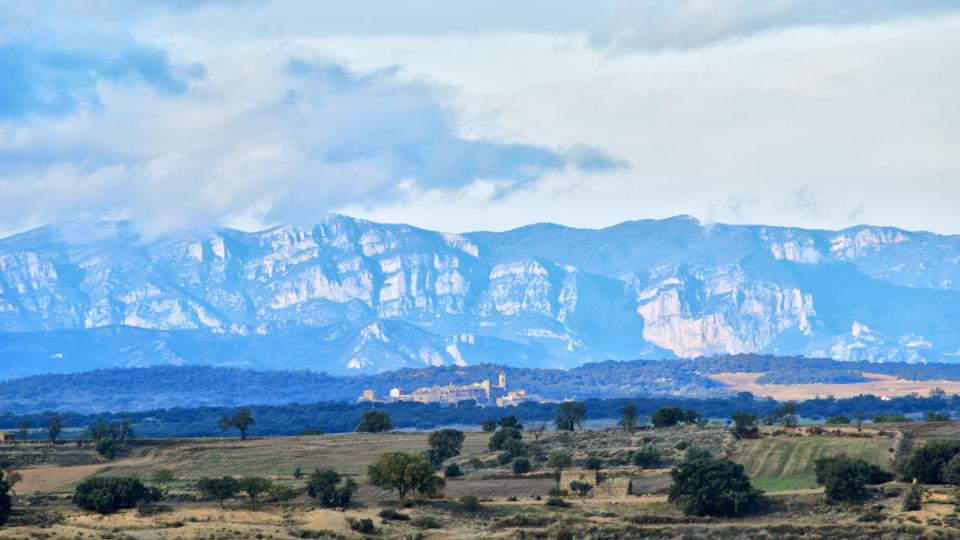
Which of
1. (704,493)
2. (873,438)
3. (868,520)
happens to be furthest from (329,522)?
(873,438)

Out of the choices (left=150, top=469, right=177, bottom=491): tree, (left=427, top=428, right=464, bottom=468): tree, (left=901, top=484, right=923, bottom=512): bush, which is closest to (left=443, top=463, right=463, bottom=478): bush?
(left=427, top=428, right=464, bottom=468): tree

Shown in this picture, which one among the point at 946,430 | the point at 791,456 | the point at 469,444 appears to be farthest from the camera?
the point at 469,444

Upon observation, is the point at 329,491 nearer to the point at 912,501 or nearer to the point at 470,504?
the point at 470,504

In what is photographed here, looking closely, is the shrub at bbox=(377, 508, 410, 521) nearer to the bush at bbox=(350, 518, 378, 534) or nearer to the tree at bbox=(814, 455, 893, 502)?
the bush at bbox=(350, 518, 378, 534)

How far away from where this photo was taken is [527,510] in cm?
13512

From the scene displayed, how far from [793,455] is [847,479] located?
1303 inches

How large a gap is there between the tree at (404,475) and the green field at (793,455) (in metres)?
27.2

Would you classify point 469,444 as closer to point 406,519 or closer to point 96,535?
point 406,519

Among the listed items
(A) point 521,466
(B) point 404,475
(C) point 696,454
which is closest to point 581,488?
(B) point 404,475

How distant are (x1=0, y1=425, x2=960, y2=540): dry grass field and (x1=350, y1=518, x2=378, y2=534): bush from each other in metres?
0.48

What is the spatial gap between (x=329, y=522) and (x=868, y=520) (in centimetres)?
3745

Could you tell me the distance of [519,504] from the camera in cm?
13900

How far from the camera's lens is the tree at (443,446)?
17925 cm

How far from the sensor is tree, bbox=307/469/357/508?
138000 millimetres
